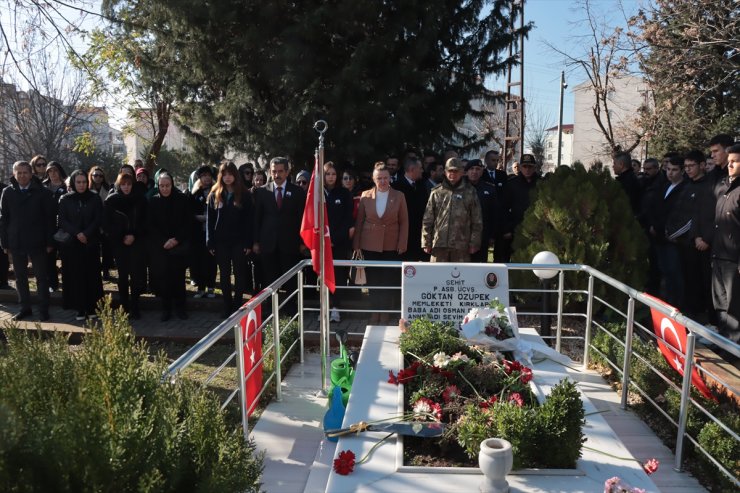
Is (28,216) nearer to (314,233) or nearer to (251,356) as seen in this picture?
(314,233)

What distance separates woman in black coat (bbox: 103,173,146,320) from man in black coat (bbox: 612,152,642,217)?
6936 millimetres

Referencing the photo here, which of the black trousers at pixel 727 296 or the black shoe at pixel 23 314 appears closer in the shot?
the black trousers at pixel 727 296

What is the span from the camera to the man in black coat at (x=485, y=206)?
856cm

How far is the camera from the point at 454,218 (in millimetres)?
7371

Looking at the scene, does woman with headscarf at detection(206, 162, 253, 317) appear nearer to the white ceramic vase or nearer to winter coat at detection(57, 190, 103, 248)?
winter coat at detection(57, 190, 103, 248)

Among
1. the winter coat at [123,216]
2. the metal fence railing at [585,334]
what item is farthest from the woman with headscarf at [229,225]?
the winter coat at [123,216]

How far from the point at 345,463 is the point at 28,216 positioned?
656 centimetres

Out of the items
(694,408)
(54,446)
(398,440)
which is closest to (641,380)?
(694,408)

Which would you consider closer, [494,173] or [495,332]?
[495,332]

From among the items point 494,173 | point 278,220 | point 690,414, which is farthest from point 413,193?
point 690,414

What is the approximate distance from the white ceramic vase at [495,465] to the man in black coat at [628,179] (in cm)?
752

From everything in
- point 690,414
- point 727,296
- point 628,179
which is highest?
point 628,179

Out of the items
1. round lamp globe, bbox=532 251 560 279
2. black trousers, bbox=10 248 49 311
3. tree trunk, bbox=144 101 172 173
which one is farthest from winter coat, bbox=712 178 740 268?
tree trunk, bbox=144 101 172 173

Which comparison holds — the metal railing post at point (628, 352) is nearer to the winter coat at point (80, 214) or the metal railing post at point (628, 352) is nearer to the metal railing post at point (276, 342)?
the metal railing post at point (276, 342)
